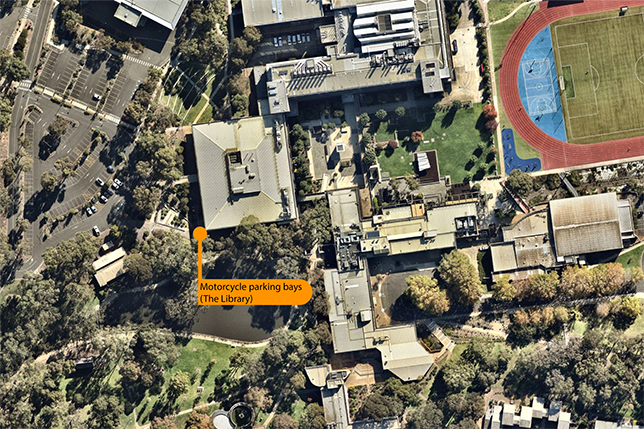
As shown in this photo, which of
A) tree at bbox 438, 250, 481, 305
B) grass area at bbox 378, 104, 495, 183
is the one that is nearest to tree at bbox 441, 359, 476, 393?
Answer: tree at bbox 438, 250, 481, 305

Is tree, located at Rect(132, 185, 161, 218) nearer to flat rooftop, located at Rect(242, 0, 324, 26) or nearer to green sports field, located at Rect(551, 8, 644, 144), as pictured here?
flat rooftop, located at Rect(242, 0, 324, 26)

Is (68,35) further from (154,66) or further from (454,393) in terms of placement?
(454,393)

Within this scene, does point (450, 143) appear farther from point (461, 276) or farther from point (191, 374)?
point (191, 374)

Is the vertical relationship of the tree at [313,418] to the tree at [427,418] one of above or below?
above

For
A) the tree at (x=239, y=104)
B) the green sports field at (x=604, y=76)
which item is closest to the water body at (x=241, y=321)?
the tree at (x=239, y=104)

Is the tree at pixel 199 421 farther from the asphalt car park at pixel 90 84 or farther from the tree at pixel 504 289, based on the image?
the asphalt car park at pixel 90 84

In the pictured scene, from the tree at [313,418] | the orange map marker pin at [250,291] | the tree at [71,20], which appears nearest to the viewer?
the tree at [313,418]

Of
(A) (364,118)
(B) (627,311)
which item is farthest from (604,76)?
(A) (364,118)
